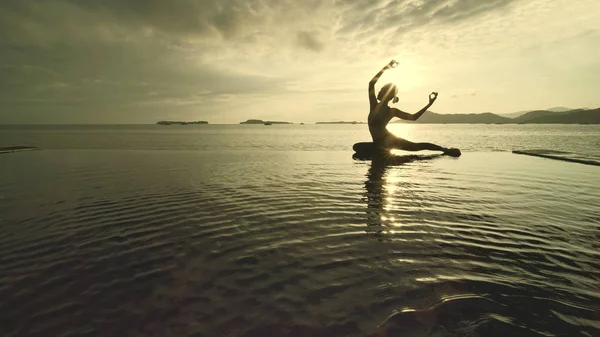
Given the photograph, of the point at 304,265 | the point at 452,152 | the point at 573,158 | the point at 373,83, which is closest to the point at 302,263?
the point at 304,265

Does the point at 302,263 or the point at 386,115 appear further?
the point at 386,115

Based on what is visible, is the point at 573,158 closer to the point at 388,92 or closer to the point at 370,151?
the point at 388,92

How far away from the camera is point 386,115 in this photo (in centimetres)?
2566

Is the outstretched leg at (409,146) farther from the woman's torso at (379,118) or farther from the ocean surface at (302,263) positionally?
the ocean surface at (302,263)

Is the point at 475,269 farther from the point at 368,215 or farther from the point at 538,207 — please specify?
the point at 538,207

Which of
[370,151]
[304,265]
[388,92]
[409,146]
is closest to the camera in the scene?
[304,265]

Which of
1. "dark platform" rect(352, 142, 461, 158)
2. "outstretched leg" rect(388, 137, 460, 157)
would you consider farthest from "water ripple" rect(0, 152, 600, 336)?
"dark platform" rect(352, 142, 461, 158)

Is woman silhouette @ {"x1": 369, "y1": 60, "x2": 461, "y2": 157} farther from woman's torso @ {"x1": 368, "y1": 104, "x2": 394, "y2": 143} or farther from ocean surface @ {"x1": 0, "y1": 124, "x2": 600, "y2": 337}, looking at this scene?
ocean surface @ {"x1": 0, "y1": 124, "x2": 600, "y2": 337}

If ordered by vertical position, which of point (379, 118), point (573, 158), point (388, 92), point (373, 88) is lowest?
point (573, 158)

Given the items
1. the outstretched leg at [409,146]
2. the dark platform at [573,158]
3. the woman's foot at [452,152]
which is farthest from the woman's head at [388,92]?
the dark platform at [573,158]

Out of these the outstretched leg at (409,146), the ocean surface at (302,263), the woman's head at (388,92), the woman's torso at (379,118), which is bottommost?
the ocean surface at (302,263)

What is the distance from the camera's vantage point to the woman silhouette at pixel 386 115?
953 inches

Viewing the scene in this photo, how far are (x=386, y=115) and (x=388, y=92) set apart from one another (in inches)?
85.4

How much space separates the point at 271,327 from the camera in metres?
4.11
